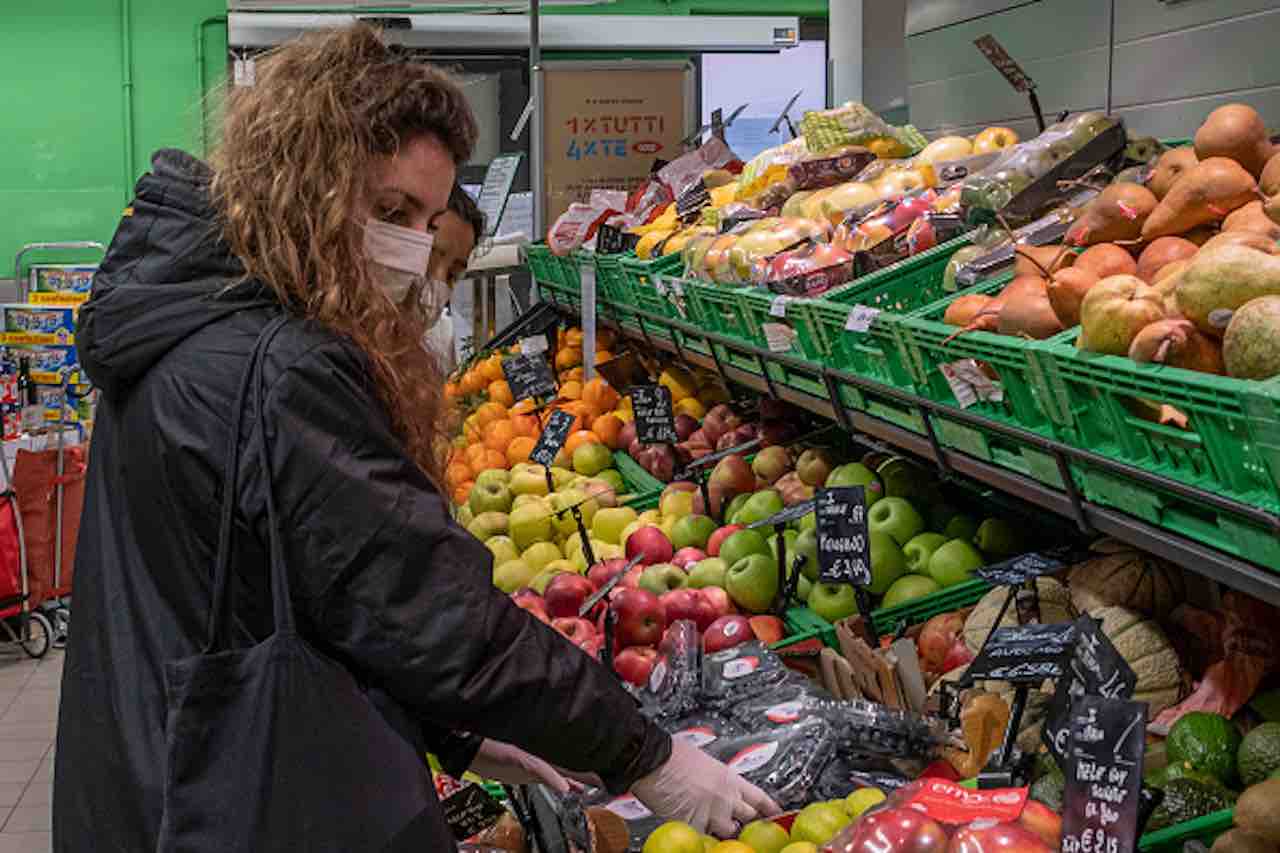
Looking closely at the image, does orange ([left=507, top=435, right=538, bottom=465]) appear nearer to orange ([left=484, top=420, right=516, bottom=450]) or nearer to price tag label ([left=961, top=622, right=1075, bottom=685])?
orange ([left=484, top=420, right=516, bottom=450])

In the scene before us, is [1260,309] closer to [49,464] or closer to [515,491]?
[515,491]

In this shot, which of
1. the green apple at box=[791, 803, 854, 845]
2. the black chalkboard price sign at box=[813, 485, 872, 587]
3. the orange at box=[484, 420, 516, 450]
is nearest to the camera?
the green apple at box=[791, 803, 854, 845]

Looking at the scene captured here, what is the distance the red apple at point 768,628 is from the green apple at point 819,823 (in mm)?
912

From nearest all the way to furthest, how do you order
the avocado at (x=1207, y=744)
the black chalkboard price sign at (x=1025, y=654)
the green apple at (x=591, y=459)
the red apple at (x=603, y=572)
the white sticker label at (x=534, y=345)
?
the black chalkboard price sign at (x=1025, y=654)
the avocado at (x=1207, y=744)
the red apple at (x=603, y=572)
the green apple at (x=591, y=459)
the white sticker label at (x=534, y=345)

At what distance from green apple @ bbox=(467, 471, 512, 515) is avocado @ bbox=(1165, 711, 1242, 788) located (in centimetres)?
298

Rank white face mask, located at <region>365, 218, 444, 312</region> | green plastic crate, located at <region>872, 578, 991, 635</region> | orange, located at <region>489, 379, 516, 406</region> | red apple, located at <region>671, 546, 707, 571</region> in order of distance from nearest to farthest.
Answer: white face mask, located at <region>365, 218, 444, 312</region> < green plastic crate, located at <region>872, 578, 991, 635</region> < red apple, located at <region>671, 546, 707, 571</region> < orange, located at <region>489, 379, 516, 406</region>

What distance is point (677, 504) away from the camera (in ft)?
14.0

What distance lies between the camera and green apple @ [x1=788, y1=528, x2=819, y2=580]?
3.40m

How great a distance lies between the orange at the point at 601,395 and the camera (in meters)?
5.49

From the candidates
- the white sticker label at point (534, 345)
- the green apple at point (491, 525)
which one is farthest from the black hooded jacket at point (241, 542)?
the white sticker label at point (534, 345)

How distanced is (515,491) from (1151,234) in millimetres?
2953

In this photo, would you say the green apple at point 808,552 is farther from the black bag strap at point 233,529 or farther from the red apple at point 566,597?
the black bag strap at point 233,529

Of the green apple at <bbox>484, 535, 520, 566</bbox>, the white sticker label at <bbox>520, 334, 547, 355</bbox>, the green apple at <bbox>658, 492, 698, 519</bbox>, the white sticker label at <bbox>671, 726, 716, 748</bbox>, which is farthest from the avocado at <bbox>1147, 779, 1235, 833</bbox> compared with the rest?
the white sticker label at <bbox>520, 334, 547, 355</bbox>

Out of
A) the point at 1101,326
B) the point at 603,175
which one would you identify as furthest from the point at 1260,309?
the point at 603,175
